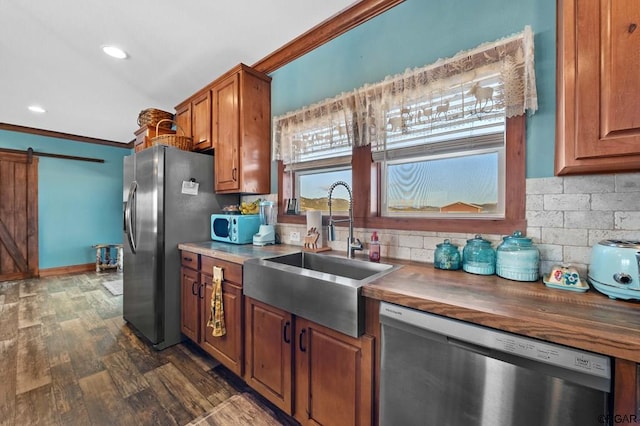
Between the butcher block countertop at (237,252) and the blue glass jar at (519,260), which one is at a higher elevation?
the blue glass jar at (519,260)

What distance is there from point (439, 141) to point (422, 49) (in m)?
0.58

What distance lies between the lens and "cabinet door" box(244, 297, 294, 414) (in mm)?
1415

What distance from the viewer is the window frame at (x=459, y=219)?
4.24 feet

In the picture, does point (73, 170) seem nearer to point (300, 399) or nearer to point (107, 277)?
point (107, 277)

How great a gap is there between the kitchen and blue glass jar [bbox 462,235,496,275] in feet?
A: 0.39

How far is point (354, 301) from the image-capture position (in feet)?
3.53

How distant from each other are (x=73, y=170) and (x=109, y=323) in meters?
3.62

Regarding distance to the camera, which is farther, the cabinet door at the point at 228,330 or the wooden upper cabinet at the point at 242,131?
the wooden upper cabinet at the point at 242,131

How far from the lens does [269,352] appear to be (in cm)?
152

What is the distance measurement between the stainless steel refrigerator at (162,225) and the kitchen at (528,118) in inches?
34.6

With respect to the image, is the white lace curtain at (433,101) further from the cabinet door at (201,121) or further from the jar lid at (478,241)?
the cabinet door at (201,121)

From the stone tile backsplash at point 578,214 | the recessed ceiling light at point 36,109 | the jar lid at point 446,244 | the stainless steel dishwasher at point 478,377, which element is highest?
the recessed ceiling light at point 36,109

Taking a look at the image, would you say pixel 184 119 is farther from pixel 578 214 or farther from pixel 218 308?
pixel 578 214

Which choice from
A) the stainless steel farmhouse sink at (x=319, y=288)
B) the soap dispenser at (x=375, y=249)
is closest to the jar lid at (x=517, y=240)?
the stainless steel farmhouse sink at (x=319, y=288)
